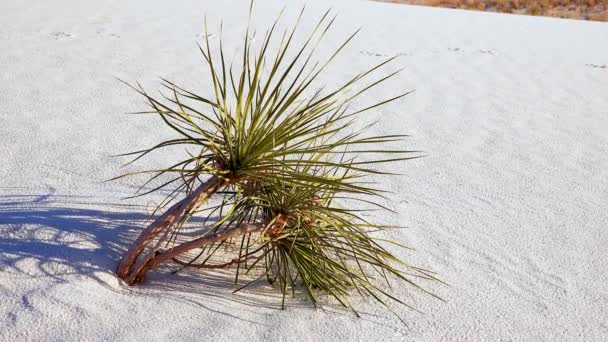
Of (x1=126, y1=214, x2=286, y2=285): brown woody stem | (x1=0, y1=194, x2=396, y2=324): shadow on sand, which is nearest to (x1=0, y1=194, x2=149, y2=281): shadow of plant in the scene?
(x1=0, y1=194, x2=396, y2=324): shadow on sand

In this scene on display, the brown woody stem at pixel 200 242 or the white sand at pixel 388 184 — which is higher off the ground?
the brown woody stem at pixel 200 242

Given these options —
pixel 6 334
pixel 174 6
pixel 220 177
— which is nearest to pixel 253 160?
pixel 220 177

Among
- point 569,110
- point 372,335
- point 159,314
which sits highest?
point 159,314

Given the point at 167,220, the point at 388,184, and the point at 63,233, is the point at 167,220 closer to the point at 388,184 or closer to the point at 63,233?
the point at 63,233

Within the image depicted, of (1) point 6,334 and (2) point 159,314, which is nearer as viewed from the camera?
(1) point 6,334

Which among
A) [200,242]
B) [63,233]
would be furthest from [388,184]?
[63,233]

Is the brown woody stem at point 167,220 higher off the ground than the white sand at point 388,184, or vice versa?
the brown woody stem at point 167,220

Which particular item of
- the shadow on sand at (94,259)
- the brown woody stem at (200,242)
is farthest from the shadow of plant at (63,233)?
the brown woody stem at (200,242)

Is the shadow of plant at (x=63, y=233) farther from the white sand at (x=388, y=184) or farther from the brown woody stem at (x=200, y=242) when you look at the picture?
Result: the brown woody stem at (x=200, y=242)

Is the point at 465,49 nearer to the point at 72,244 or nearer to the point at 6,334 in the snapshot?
the point at 72,244

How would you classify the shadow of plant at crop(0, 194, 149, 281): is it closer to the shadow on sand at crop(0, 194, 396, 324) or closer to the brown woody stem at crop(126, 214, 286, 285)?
the shadow on sand at crop(0, 194, 396, 324)
